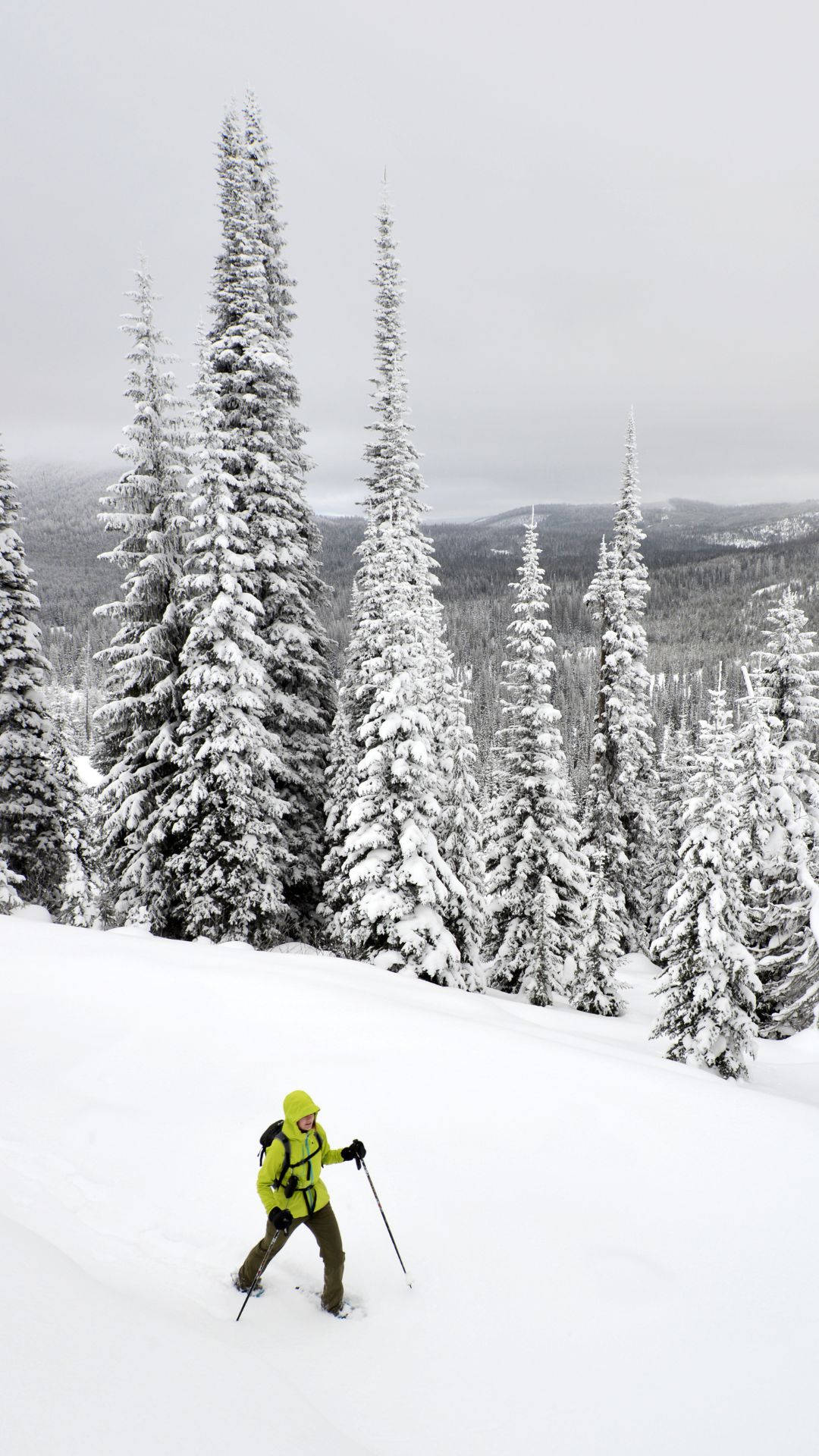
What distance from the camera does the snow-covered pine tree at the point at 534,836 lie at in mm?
23406

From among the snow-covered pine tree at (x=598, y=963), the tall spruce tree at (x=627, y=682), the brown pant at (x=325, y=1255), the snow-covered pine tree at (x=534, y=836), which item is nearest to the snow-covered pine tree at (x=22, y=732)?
the snow-covered pine tree at (x=534, y=836)

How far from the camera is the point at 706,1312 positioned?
5.28m

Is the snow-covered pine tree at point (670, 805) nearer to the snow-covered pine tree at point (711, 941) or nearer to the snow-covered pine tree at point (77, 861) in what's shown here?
the snow-covered pine tree at point (711, 941)

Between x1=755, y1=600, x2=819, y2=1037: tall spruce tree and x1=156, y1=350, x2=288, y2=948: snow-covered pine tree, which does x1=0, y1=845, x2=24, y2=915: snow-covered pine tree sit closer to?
x1=156, y1=350, x2=288, y2=948: snow-covered pine tree

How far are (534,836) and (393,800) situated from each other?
7.51 meters

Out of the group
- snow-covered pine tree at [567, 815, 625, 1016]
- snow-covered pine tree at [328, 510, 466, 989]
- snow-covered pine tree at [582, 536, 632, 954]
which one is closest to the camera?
snow-covered pine tree at [328, 510, 466, 989]

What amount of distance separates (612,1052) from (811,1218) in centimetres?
374

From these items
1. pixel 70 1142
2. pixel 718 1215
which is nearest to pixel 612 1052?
pixel 718 1215

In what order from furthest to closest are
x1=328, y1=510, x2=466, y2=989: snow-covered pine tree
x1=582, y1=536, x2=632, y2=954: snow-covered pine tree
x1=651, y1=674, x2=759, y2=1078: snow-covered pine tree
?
x1=582, y1=536, x2=632, y2=954: snow-covered pine tree, x1=328, y1=510, x2=466, y2=989: snow-covered pine tree, x1=651, y1=674, x2=759, y2=1078: snow-covered pine tree

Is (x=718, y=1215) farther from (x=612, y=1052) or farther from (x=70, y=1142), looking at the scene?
(x=70, y=1142)

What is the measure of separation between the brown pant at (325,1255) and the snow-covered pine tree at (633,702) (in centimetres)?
2659

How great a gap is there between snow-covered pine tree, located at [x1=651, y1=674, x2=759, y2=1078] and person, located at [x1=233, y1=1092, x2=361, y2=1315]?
1170 centimetres

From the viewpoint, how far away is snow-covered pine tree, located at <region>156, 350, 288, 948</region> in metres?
16.7

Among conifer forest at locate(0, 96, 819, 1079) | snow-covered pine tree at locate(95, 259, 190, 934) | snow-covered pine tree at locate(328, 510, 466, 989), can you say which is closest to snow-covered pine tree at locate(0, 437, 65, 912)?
conifer forest at locate(0, 96, 819, 1079)
